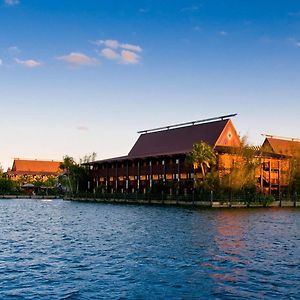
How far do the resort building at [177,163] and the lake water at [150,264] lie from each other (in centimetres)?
5303

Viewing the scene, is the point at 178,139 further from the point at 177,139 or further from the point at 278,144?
the point at 278,144

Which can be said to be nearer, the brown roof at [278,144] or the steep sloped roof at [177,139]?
the steep sloped roof at [177,139]

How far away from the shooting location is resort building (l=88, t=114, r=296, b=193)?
9125 cm

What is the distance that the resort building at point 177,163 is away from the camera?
299ft

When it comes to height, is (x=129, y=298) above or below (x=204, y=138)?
below

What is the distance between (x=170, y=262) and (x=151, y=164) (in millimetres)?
77262

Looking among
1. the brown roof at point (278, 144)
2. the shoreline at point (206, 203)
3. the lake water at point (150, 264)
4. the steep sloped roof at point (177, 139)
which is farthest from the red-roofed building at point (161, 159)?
the lake water at point (150, 264)

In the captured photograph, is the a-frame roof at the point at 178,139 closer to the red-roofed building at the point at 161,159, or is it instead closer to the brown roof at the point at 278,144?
the red-roofed building at the point at 161,159

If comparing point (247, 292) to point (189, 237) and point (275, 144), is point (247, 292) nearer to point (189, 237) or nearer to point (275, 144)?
point (189, 237)

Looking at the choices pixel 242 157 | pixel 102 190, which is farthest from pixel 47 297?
pixel 102 190

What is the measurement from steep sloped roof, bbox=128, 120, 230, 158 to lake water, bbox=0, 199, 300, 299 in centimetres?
5869

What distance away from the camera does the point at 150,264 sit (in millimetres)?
22906

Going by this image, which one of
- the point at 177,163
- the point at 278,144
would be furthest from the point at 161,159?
the point at 278,144

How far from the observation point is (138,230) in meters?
38.9
